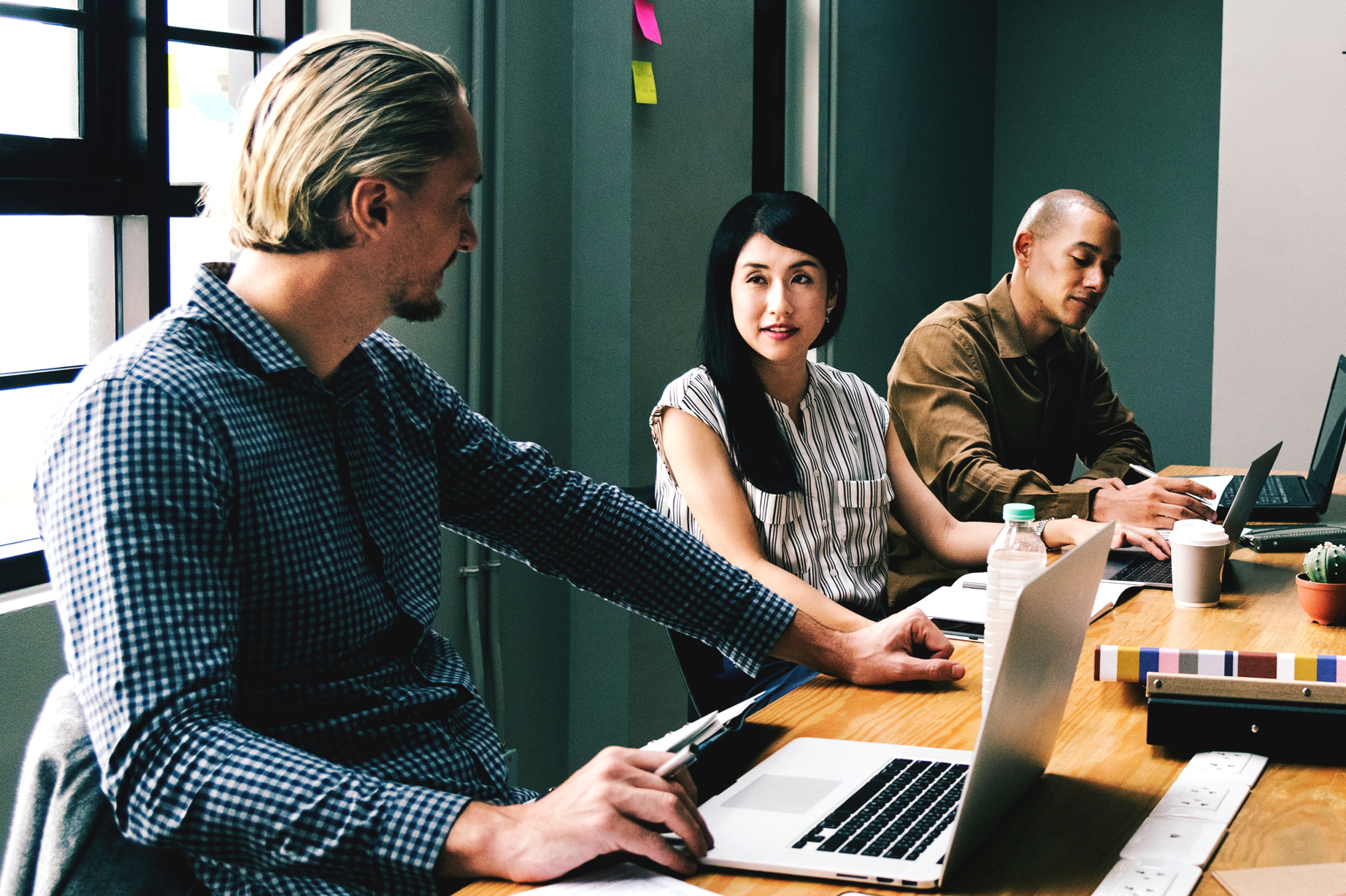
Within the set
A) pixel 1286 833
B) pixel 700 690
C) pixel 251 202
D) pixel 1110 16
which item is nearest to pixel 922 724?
pixel 1286 833

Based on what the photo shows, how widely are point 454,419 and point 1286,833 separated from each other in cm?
93

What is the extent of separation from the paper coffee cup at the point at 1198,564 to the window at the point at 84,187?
1506 mm

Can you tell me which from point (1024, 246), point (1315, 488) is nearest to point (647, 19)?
point (1024, 246)

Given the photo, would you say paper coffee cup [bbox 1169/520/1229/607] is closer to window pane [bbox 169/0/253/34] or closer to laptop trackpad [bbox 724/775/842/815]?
laptop trackpad [bbox 724/775/842/815]

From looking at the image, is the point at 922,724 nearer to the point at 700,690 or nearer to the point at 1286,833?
the point at 1286,833

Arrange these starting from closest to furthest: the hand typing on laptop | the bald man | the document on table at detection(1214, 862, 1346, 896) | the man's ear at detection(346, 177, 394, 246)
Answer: the document on table at detection(1214, 862, 1346, 896), the man's ear at detection(346, 177, 394, 246), the hand typing on laptop, the bald man

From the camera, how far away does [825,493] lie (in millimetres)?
2020

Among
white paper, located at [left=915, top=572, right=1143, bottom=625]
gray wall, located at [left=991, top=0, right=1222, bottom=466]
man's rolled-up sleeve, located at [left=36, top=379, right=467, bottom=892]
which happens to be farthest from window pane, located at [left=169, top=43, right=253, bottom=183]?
gray wall, located at [left=991, top=0, right=1222, bottom=466]

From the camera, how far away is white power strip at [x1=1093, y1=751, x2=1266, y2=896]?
91cm

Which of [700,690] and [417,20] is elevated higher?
[417,20]

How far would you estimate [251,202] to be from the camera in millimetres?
1196

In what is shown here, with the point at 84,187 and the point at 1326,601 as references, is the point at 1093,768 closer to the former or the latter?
the point at 1326,601

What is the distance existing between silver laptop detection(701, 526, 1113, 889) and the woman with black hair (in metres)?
0.65

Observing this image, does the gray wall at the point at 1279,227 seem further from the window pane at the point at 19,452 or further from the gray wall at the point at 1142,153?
the window pane at the point at 19,452
